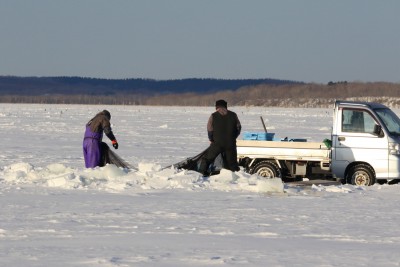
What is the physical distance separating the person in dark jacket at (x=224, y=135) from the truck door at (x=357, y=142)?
6.16 feet

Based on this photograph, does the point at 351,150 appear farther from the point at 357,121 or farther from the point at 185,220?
Result: the point at 185,220

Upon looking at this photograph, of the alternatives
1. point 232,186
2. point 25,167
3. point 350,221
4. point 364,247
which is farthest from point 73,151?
point 364,247

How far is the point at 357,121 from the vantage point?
17844mm

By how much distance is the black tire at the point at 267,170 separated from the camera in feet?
59.6

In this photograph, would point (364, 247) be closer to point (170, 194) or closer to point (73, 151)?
point (170, 194)

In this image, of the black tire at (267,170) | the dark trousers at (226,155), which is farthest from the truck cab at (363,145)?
the dark trousers at (226,155)

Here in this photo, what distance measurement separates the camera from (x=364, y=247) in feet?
34.9

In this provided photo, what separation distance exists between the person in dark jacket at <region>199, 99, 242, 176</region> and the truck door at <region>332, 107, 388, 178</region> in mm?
1878

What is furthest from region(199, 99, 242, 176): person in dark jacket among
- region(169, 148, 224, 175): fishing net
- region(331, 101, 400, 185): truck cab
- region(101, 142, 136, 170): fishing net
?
region(331, 101, 400, 185): truck cab

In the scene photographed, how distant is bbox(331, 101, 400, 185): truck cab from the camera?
1769cm

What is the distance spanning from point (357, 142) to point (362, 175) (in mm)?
633

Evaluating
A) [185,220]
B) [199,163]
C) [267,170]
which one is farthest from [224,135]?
[185,220]

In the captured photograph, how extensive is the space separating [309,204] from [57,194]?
4.20 metres

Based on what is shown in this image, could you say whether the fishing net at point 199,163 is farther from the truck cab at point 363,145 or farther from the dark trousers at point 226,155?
the truck cab at point 363,145
